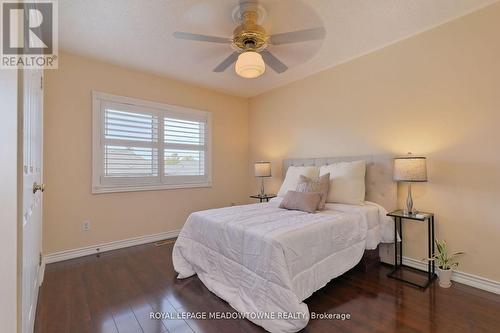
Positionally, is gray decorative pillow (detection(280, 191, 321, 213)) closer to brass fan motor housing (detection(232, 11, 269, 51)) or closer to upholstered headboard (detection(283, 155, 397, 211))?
upholstered headboard (detection(283, 155, 397, 211))

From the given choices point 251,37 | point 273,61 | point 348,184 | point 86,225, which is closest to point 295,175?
point 348,184

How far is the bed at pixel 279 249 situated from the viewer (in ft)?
5.47

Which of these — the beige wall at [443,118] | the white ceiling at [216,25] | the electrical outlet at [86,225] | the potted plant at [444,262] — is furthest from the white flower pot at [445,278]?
the electrical outlet at [86,225]

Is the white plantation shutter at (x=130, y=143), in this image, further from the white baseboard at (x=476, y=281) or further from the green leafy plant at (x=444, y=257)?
the white baseboard at (x=476, y=281)

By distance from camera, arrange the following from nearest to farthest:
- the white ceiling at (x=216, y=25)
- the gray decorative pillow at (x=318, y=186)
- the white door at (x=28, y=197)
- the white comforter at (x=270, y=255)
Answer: the white door at (x=28, y=197) → the white comforter at (x=270, y=255) → the white ceiling at (x=216, y=25) → the gray decorative pillow at (x=318, y=186)

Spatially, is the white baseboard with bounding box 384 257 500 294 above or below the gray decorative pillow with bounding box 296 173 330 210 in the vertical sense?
below

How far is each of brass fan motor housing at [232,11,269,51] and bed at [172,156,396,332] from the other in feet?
5.41

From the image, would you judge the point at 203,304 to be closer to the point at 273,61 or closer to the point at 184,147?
the point at 273,61

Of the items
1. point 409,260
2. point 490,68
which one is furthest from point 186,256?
point 490,68

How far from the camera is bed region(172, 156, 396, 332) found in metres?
1.67

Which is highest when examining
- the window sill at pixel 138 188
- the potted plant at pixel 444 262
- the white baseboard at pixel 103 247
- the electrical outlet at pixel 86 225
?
the window sill at pixel 138 188

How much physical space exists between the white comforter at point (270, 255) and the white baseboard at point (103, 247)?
1267mm

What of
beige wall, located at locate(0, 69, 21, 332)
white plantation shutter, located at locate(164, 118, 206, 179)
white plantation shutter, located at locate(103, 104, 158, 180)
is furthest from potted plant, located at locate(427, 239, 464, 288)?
white plantation shutter, located at locate(103, 104, 158, 180)

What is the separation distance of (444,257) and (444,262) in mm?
51
